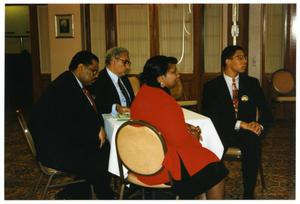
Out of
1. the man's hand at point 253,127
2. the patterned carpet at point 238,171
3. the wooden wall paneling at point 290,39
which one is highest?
the wooden wall paneling at point 290,39

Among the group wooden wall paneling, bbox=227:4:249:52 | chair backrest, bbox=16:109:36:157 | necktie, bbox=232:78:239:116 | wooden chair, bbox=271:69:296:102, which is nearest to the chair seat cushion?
chair backrest, bbox=16:109:36:157

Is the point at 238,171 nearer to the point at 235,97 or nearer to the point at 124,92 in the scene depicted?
the point at 235,97

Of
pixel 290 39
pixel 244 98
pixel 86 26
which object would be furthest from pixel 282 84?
pixel 86 26

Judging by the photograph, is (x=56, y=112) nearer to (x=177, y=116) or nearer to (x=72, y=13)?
(x=177, y=116)

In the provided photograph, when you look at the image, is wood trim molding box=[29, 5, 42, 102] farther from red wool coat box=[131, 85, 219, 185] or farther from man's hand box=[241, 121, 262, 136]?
red wool coat box=[131, 85, 219, 185]

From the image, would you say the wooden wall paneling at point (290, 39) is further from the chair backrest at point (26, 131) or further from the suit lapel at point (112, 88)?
the chair backrest at point (26, 131)

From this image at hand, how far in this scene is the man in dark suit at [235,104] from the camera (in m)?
3.46

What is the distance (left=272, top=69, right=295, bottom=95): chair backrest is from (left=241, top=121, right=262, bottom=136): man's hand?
328 cm

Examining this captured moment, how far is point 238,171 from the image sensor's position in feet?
14.1

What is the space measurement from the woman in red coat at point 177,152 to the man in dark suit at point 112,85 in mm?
1062

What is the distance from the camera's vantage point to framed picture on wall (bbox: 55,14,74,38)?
762 centimetres

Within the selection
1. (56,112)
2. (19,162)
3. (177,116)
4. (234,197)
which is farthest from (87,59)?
(19,162)

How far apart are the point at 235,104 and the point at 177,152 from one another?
1253 mm

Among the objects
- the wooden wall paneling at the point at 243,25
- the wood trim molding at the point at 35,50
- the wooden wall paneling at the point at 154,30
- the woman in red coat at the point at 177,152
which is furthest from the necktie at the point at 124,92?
the wood trim molding at the point at 35,50
